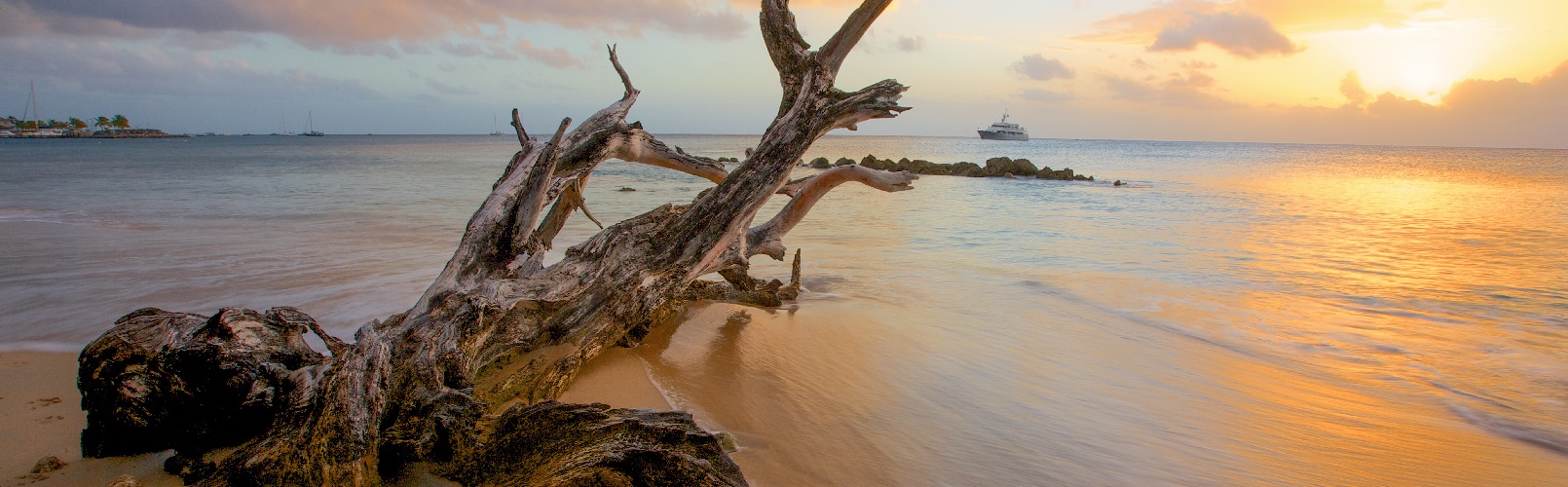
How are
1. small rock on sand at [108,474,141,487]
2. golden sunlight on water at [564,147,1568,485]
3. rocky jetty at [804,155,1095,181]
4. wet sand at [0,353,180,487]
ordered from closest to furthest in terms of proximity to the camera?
small rock on sand at [108,474,141,487] → wet sand at [0,353,180,487] → golden sunlight on water at [564,147,1568,485] → rocky jetty at [804,155,1095,181]

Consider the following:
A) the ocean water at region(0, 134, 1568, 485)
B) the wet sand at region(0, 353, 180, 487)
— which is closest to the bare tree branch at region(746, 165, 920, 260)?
the ocean water at region(0, 134, 1568, 485)

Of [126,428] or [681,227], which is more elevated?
[681,227]

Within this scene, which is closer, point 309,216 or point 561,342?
point 561,342

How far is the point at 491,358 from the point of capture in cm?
319

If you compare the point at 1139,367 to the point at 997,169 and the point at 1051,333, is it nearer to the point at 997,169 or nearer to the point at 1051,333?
the point at 1051,333

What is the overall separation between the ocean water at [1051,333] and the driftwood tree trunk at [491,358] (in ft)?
1.93

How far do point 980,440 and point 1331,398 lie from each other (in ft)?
7.10

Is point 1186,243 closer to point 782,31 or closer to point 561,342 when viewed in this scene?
point 782,31

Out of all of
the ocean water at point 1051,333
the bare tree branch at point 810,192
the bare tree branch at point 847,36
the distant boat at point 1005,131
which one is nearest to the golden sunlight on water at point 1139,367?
the ocean water at point 1051,333

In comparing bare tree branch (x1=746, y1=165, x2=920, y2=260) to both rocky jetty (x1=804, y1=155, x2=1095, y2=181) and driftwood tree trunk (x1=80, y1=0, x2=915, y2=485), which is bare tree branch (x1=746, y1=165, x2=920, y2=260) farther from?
rocky jetty (x1=804, y1=155, x2=1095, y2=181)

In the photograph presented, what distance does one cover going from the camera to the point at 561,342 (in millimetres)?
3457

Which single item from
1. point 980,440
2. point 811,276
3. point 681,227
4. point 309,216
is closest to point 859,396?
point 980,440

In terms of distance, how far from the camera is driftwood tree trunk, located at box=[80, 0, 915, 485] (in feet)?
7.42

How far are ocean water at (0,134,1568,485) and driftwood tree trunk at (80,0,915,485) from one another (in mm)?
589
